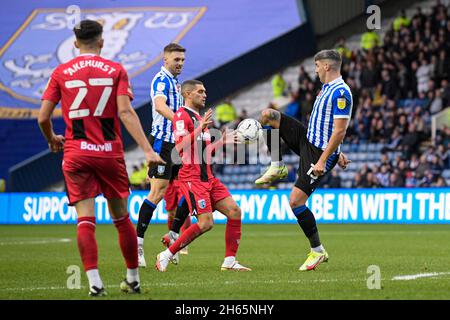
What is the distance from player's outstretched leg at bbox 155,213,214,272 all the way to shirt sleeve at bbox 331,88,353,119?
1.84m

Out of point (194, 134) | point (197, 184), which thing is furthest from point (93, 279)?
point (197, 184)

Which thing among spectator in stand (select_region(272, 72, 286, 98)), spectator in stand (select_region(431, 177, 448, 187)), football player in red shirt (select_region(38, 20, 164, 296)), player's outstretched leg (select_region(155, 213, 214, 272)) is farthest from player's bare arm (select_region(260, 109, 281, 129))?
spectator in stand (select_region(272, 72, 286, 98))

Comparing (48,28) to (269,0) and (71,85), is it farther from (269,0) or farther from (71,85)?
(71,85)

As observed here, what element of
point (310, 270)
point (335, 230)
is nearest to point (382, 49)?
point (335, 230)

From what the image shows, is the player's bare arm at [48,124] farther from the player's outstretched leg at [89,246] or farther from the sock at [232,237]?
the sock at [232,237]

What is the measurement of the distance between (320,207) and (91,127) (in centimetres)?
1621

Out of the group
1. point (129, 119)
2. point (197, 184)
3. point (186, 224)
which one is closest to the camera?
point (129, 119)

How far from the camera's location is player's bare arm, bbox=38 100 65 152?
315 inches

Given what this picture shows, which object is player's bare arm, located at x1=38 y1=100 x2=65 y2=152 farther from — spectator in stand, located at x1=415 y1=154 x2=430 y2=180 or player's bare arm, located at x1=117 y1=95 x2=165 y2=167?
spectator in stand, located at x1=415 y1=154 x2=430 y2=180

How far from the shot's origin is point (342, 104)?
10.6 meters

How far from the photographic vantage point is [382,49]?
2928 centimetres

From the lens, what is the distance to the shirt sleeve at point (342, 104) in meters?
10.6

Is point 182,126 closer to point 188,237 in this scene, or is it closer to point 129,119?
point 188,237

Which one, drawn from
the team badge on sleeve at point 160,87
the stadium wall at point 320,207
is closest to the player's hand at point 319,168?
the team badge on sleeve at point 160,87
